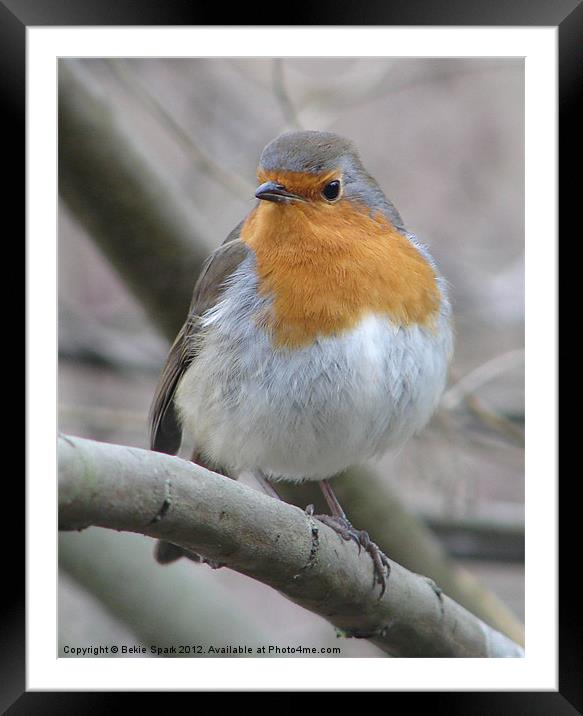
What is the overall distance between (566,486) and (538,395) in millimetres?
286

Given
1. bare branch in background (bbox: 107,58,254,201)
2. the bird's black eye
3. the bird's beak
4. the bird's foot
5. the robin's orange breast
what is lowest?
the bird's foot

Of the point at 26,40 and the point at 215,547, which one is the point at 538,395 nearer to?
the point at 215,547

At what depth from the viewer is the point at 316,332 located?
11.0 ft

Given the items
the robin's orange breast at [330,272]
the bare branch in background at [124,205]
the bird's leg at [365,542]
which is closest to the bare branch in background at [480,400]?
the robin's orange breast at [330,272]

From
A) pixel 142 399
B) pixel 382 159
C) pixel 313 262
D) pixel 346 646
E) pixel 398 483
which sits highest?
pixel 382 159

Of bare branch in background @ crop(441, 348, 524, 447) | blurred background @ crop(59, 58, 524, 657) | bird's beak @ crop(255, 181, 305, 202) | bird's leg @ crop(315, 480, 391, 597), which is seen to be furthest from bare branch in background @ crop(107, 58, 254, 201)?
bird's leg @ crop(315, 480, 391, 597)

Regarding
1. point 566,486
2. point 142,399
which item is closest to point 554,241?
point 566,486

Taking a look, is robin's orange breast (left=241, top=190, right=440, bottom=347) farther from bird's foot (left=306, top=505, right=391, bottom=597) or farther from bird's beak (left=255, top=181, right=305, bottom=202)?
bird's foot (left=306, top=505, right=391, bottom=597)

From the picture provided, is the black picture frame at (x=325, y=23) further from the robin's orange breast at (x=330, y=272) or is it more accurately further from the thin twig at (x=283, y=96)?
the robin's orange breast at (x=330, y=272)

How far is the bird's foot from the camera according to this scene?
334cm

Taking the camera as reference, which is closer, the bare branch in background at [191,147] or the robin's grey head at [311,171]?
the robin's grey head at [311,171]

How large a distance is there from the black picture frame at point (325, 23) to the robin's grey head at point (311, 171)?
501 millimetres

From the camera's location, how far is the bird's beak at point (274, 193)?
3.40m

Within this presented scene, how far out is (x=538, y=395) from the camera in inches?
128
